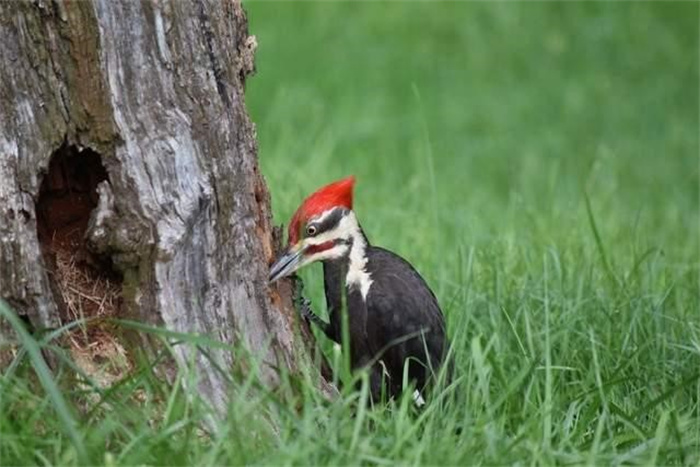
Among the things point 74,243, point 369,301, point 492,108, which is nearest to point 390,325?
point 369,301

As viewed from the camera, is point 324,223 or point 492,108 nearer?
point 324,223

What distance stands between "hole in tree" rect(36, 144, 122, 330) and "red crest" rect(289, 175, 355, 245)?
0.73 m

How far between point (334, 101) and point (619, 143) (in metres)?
2.09

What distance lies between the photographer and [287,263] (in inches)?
192

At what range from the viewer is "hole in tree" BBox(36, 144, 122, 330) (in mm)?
4438

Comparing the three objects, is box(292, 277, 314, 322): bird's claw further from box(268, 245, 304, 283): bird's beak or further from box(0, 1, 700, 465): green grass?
box(0, 1, 700, 465): green grass

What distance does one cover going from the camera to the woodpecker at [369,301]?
5086 millimetres

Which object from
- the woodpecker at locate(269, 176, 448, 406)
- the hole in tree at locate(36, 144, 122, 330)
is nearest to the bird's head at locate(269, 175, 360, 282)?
the woodpecker at locate(269, 176, 448, 406)

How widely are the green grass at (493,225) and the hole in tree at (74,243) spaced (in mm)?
329

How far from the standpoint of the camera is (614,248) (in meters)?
7.30

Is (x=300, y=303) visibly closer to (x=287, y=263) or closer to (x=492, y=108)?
(x=287, y=263)

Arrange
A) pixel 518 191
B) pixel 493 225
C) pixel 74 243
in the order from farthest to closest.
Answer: pixel 518 191, pixel 493 225, pixel 74 243

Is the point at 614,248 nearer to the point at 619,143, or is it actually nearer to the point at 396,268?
the point at 396,268

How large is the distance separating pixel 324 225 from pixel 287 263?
Answer: 0.28 metres
